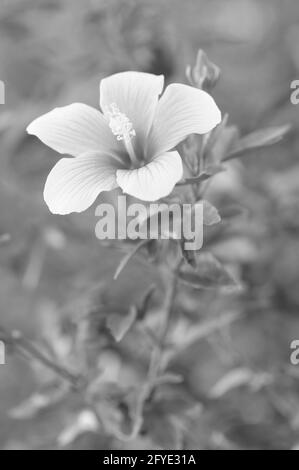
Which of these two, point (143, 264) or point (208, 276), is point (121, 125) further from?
point (143, 264)

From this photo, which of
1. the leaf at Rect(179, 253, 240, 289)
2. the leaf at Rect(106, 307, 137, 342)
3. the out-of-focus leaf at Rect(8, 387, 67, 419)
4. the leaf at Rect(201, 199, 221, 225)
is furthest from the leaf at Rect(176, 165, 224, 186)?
the out-of-focus leaf at Rect(8, 387, 67, 419)

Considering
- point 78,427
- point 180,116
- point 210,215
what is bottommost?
point 78,427

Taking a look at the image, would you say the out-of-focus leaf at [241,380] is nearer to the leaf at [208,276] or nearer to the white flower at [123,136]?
A: the leaf at [208,276]

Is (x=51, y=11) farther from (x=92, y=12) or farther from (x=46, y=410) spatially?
(x=46, y=410)

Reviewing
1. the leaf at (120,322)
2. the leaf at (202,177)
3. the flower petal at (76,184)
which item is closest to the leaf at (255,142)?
the leaf at (202,177)

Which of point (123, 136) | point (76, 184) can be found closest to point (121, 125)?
point (123, 136)

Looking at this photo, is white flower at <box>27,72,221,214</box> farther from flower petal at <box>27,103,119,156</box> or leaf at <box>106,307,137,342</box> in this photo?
leaf at <box>106,307,137,342</box>

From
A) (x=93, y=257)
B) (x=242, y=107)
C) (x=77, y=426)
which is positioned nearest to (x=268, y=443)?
(x=77, y=426)
